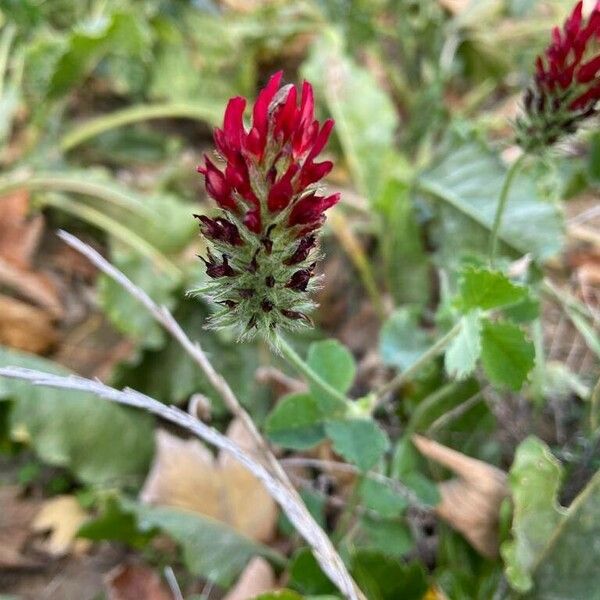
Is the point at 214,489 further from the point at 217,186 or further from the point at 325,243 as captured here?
the point at 217,186

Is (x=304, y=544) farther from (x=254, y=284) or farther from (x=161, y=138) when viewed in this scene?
(x=161, y=138)

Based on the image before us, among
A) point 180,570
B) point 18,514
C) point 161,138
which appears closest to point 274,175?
point 180,570

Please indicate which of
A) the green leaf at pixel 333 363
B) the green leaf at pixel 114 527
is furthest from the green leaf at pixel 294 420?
the green leaf at pixel 114 527

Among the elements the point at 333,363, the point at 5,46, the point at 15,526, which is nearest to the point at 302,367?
the point at 333,363

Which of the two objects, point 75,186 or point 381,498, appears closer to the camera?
point 381,498

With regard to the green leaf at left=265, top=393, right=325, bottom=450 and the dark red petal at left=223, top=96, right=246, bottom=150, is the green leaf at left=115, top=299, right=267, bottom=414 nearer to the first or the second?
the green leaf at left=265, top=393, right=325, bottom=450

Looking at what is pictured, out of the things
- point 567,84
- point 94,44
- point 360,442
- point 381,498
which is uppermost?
point 94,44
